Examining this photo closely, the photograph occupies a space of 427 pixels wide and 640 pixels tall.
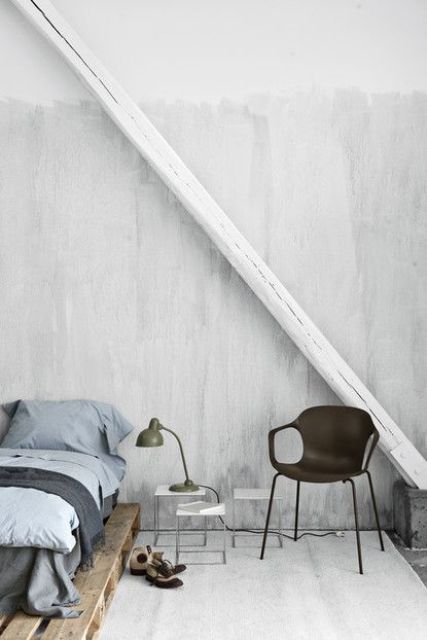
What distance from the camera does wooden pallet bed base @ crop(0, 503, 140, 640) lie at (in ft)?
9.65

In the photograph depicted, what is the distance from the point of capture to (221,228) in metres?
4.53

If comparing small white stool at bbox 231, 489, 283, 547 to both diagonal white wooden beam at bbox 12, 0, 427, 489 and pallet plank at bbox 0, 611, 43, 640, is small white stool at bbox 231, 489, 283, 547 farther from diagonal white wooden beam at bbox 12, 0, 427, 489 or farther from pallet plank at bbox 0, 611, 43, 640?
pallet plank at bbox 0, 611, 43, 640

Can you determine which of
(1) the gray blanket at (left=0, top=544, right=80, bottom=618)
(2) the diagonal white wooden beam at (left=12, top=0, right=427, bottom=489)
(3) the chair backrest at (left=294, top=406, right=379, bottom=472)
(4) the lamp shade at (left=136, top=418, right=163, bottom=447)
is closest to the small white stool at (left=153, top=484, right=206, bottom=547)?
(4) the lamp shade at (left=136, top=418, right=163, bottom=447)

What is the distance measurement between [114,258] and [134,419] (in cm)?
104

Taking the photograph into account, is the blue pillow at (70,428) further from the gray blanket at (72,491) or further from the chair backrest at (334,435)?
the chair backrest at (334,435)

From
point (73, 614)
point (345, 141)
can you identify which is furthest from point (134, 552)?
point (345, 141)

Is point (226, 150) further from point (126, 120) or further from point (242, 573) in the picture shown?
point (242, 573)

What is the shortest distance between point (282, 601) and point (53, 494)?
3.95ft

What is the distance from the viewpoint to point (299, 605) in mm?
3594

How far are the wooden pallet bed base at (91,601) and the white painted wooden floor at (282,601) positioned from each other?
10 centimetres

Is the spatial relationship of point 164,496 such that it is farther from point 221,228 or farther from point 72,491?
point 221,228

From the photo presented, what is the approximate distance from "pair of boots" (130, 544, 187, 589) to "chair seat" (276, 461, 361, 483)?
769mm

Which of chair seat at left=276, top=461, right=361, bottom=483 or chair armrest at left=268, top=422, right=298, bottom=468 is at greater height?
chair armrest at left=268, top=422, right=298, bottom=468

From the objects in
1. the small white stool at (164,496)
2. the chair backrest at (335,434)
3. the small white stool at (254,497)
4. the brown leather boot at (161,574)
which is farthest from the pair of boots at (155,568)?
the chair backrest at (335,434)
